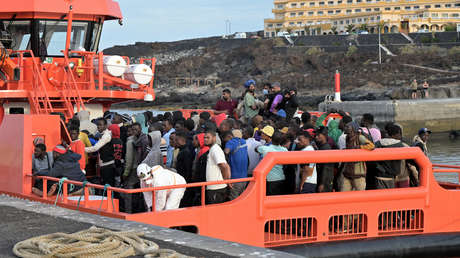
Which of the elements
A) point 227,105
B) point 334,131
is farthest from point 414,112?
point 334,131

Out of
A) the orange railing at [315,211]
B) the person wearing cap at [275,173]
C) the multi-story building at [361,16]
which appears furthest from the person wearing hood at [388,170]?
the multi-story building at [361,16]

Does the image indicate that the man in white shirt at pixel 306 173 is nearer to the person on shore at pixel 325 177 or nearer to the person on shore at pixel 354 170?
the person on shore at pixel 325 177

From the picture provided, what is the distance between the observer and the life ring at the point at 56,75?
1488 cm

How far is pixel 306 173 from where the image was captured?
29.5 ft

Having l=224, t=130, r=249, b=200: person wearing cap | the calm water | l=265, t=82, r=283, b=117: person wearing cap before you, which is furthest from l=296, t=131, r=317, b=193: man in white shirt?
the calm water

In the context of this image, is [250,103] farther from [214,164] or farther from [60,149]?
[60,149]

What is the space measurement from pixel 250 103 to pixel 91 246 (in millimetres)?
7921

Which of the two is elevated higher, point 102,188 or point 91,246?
point 102,188

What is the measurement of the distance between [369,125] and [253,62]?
104 m

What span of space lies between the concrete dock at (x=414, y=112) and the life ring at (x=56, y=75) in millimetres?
27929

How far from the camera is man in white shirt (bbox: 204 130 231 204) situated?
28.2 feet

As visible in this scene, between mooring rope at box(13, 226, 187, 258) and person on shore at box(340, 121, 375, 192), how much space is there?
3535mm

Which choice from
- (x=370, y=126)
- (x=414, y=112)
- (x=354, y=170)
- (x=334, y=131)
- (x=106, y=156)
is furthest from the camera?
(x=414, y=112)

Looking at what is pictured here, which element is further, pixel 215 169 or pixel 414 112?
pixel 414 112
